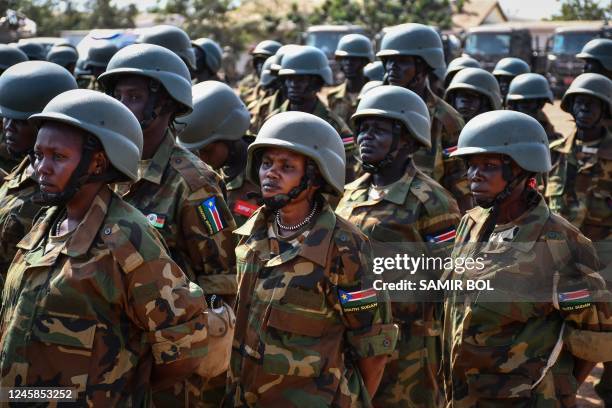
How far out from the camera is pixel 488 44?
29.3m

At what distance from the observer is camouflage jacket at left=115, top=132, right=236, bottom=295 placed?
443 cm

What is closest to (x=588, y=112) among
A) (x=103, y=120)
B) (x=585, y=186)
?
(x=585, y=186)

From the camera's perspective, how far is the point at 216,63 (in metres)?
11.3

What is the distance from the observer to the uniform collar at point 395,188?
5422mm

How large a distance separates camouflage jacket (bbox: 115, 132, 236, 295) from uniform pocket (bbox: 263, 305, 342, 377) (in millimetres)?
597

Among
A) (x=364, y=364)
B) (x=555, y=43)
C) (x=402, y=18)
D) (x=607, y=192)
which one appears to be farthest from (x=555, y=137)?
(x=402, y=18)

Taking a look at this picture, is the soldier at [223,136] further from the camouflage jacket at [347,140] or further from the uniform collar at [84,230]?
the uniform collar at [84,230]

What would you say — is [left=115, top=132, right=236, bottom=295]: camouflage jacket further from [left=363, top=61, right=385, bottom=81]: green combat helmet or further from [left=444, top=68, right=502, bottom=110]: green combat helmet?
[left=363, top=61, right=385, bottom=81]: green combat helmet

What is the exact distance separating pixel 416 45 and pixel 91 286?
5619 millimetres

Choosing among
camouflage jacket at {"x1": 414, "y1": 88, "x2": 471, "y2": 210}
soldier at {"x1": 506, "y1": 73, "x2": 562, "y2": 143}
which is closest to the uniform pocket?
camouflage jacket at {"x1": 414, "y1": 88, "x2": 471, "y2": 210}

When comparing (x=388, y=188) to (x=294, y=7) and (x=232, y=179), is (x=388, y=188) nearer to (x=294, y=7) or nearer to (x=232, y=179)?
(x=232, y=179)

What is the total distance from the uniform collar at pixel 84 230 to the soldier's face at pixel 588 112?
5571 millimetres

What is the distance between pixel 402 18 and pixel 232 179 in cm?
3896

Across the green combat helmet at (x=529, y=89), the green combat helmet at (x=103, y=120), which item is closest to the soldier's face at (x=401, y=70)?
the green combat helmet at (x=529, y=89)
